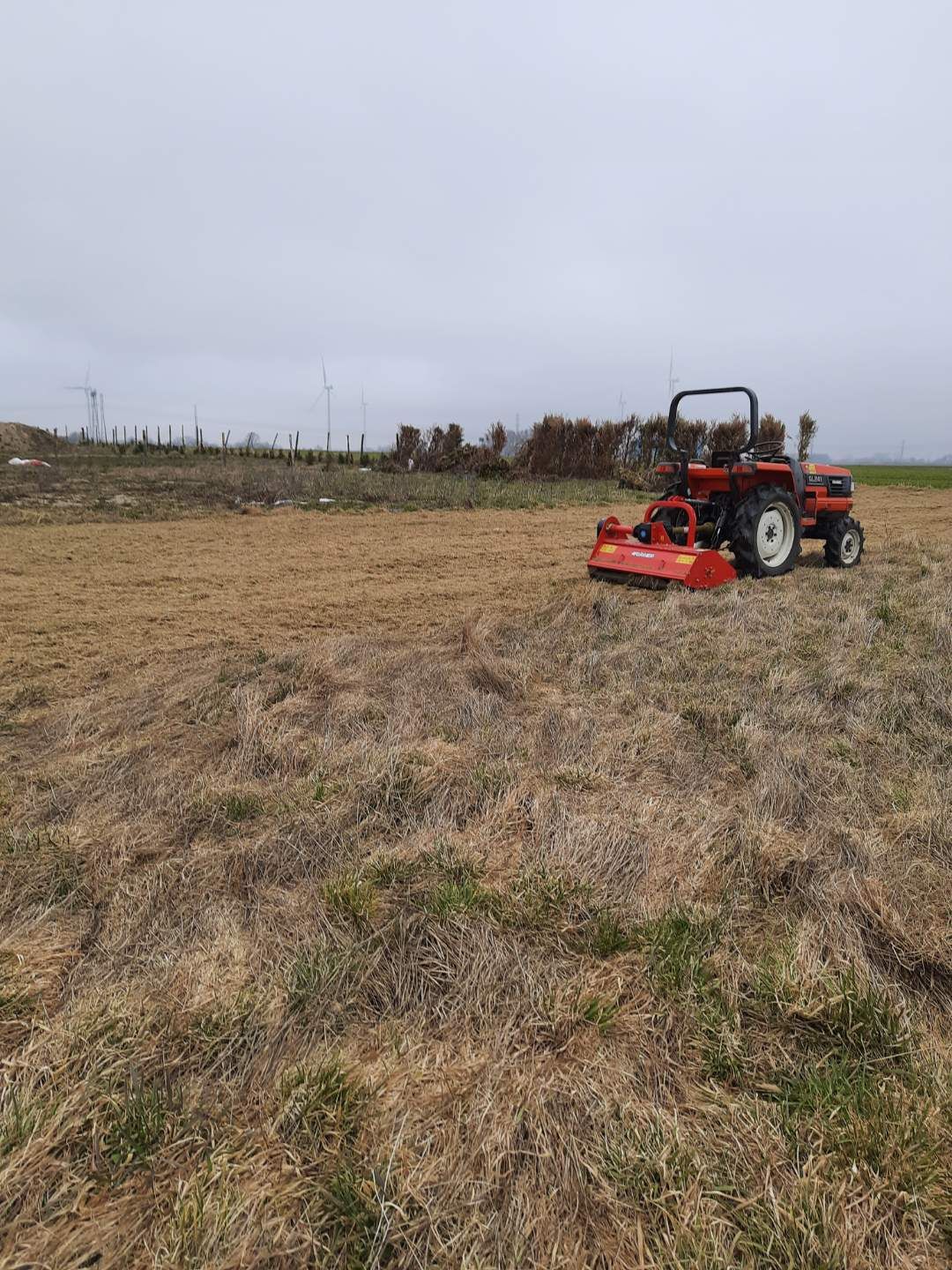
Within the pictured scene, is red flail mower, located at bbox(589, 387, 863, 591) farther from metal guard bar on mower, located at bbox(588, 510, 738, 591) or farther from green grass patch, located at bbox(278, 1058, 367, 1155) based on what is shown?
green grass patch, located at bbox(278, 1058, 367, 1155)

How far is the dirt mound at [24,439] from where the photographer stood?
117 ft

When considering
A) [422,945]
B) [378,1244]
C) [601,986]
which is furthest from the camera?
[422,945]

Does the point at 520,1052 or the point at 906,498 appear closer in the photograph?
the point at 520,1052

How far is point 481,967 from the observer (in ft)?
5.98

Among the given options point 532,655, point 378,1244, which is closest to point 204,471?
point 532,655

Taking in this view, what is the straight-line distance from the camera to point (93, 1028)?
62.6 inches

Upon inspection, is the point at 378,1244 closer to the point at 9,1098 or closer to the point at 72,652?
the point at 9,1098

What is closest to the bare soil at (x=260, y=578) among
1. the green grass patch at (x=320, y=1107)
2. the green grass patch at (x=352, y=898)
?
the green grass patch at (x=352, y=898)

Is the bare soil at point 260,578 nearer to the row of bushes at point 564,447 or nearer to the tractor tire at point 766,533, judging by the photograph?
the tractor tire at point 766,533

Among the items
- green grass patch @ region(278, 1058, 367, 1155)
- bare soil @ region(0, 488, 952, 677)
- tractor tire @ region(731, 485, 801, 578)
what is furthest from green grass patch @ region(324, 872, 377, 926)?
tractor tire @ region(731, 485, 801, 578)

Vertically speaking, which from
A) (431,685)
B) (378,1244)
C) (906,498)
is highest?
(906,498)

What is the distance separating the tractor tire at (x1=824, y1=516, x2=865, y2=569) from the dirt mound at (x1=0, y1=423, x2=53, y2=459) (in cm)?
3784

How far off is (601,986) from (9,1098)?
1.35 meters

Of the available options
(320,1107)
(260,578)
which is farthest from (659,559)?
(320,1107)
